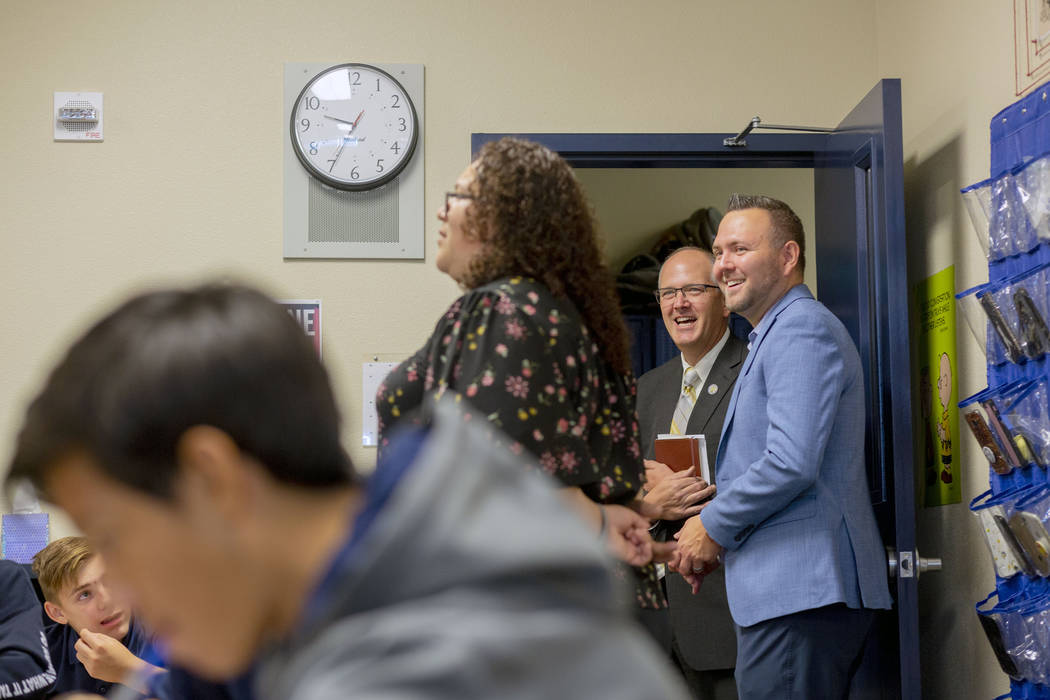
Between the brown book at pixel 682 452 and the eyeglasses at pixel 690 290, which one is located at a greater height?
the eyeglasses at pixel 690 290

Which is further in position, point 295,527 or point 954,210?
point 954,210

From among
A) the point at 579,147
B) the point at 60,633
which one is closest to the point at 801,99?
the point at 579,147

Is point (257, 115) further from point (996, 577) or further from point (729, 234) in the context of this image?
point (996, 577)

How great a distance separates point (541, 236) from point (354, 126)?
2.11 meters

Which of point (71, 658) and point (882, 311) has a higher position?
point (882, 311)

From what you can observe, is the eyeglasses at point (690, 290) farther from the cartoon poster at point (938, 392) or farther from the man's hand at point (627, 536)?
the man's hand at point (627, 536)

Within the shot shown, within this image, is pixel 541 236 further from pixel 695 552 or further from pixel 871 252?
pixel 871 252

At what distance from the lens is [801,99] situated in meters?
3.89

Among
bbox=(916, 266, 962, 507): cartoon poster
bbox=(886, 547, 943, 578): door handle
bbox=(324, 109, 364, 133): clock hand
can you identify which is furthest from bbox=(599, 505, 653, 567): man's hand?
bbox=(324, 109, 364, 133): clock hand

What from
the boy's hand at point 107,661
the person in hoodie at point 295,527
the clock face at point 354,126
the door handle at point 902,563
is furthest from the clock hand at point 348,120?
the person in hoodie at point 295,527

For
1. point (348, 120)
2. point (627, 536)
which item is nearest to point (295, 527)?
point (627, 536)

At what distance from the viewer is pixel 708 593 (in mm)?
3352

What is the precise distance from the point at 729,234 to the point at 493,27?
121 cm

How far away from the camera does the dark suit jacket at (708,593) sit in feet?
10.8
